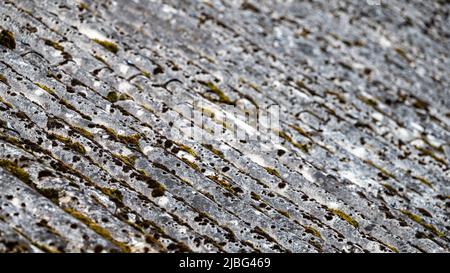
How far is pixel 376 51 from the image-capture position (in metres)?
5.28

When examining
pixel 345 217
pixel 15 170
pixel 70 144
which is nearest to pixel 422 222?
pixel 345 217

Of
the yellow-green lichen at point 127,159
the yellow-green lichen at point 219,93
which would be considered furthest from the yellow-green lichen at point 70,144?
the yellow-green lichen at point 219,93

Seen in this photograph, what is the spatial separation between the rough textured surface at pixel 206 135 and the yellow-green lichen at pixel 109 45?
0.04 feet

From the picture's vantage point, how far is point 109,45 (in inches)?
154

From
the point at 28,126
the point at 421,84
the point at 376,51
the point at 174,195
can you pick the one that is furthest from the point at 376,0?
the point at 28,126

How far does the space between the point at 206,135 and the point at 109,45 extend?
51.8 inches

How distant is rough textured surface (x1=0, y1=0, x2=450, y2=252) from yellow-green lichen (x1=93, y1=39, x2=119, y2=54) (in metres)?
0.01

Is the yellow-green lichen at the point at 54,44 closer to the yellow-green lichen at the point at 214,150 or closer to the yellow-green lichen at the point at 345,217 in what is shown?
the yellow-green lichen at the point at 214,150

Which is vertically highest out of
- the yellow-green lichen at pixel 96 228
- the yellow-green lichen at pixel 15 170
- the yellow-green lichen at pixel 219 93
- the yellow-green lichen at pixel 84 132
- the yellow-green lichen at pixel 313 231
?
the yellow-green lichen at pixel 219 93

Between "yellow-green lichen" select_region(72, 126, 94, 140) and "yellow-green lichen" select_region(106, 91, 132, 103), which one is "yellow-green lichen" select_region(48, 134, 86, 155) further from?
"yellow-green lichen" select_region(106, 91, 132, 103)

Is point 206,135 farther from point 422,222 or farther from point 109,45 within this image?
point 422,222

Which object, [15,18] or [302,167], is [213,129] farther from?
[15,18]

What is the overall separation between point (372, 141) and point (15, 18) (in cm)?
344

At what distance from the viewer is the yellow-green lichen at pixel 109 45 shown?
12.7 feet
